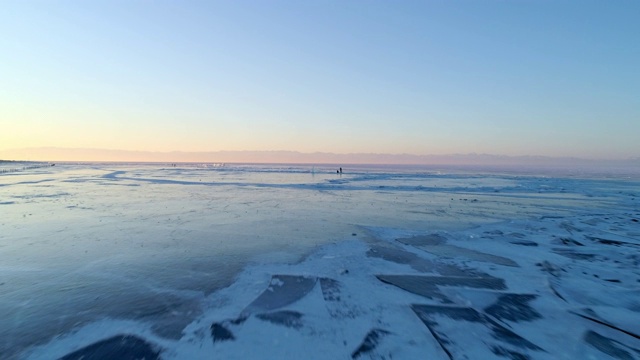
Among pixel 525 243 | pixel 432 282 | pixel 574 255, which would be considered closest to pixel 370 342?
pixel 432 282

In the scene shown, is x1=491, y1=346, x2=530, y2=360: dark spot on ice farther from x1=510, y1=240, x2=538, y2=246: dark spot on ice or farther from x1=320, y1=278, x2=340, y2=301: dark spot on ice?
x1=510, y1=240, x2=538, y2=246: dark spot on ice

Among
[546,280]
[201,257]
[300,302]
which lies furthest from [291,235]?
[546,280]

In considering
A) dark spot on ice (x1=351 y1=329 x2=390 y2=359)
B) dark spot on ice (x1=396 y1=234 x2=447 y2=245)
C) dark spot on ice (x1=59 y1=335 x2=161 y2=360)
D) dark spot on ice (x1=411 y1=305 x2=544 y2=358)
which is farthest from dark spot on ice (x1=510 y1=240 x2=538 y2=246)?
dark spot on ice (x1=59 y1=335 x2=161 y2=360)

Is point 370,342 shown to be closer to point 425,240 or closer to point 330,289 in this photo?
point 330,289

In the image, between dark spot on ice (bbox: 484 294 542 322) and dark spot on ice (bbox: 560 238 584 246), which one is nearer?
dark spot on ice (bbox: 484 294 542 322)

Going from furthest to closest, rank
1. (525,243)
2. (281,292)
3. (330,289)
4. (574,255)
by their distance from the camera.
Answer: (525,243) → (574,255) → (330,289) → (281,292)

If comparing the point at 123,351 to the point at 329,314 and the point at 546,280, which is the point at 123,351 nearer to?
the point at 329,314
